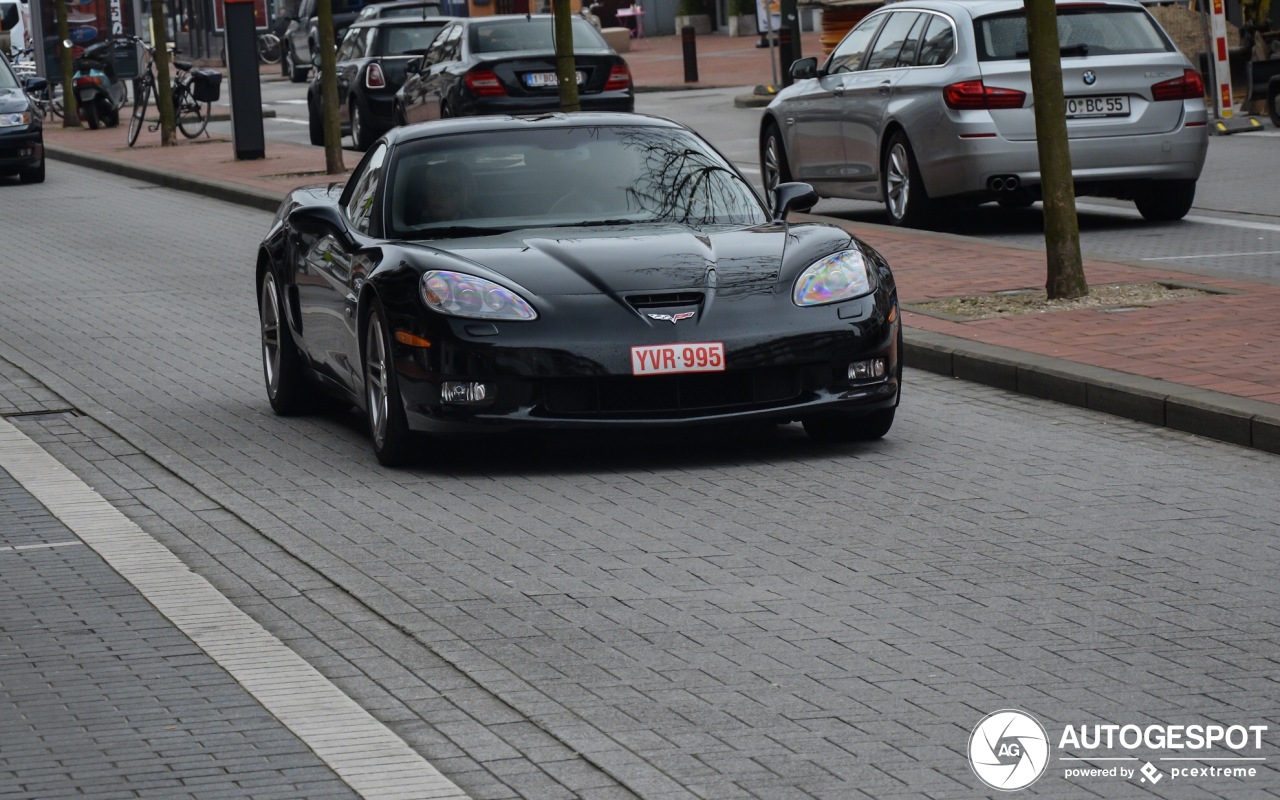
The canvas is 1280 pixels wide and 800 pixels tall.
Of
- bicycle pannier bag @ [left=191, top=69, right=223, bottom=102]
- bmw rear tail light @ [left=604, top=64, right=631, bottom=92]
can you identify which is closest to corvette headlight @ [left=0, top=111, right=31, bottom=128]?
bicycle pannier bag @ [left=191, top=69, right=223, bottom=102]

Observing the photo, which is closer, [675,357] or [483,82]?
[675,357]

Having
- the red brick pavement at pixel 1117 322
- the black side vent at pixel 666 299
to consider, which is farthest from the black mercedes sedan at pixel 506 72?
the black side vent at pixel 666 299

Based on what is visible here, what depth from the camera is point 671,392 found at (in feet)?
27.1

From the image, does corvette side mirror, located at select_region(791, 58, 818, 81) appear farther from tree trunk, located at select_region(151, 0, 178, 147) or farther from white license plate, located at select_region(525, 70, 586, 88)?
Result: tree trunk, located at select_region(151, 0, 178, 147)

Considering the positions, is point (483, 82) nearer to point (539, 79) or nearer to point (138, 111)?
point (539, 79)

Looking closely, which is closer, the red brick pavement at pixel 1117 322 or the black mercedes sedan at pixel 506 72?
the red brick pavement at pixel 1117 322

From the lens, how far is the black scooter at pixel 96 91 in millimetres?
38406

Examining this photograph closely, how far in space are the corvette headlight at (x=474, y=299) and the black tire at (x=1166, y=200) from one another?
29.8ft

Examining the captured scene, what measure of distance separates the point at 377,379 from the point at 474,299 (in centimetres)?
64

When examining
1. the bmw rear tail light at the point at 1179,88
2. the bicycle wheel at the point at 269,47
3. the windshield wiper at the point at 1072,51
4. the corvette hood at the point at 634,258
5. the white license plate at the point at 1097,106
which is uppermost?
the bicycle wheel at the point at 269,47

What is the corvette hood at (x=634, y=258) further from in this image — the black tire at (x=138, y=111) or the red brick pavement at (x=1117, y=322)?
the black tire at (x=138, y=111)

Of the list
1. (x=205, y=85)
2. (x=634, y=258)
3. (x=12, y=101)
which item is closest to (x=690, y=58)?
(x=205, y=85)

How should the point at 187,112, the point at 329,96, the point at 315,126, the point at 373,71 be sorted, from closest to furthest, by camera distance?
the point at 329,96
the point at 373,71
the point at 315,126
the point at 187,112

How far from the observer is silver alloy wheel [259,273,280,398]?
33.5 feet
